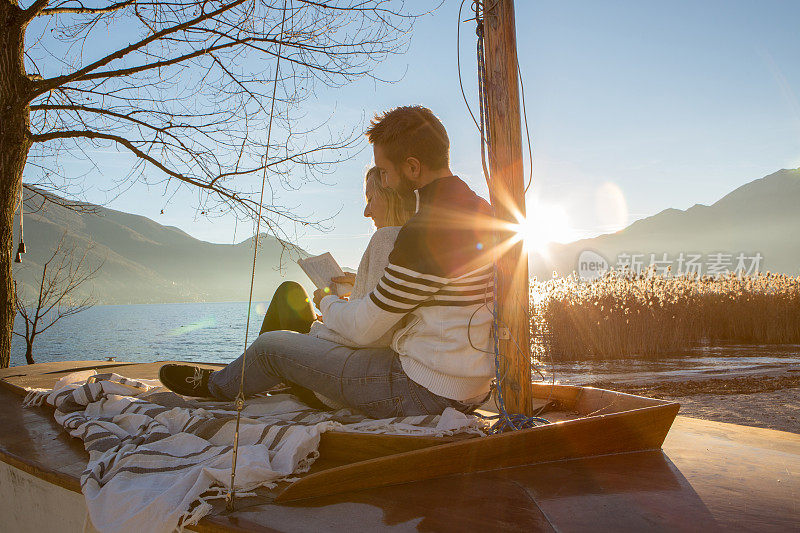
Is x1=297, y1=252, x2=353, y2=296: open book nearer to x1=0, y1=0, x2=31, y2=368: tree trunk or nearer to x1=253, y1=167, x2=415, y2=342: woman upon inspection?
x1=253, y1=167, x2=415, y2=342: woman

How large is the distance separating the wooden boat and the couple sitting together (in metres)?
0.25

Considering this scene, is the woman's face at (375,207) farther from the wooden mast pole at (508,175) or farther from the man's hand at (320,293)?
the wooden mast pole at (508,175)

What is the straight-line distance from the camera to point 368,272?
6.84ft

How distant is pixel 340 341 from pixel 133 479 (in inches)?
32.6

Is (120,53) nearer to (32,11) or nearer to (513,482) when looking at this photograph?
(32,11)

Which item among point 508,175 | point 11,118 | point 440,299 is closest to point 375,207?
point 508,175


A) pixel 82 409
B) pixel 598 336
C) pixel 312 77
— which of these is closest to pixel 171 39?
pixel 312 77

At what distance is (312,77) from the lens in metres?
5.23

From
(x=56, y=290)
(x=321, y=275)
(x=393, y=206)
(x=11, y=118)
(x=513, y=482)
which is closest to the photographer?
(x=513, y=482)

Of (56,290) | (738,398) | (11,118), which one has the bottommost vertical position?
(738,398)

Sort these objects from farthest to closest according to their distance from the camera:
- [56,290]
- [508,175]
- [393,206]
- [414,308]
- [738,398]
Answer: [56,290]
[738,398]
[393,206]
[508,175]
[414,308]

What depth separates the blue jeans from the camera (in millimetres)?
1904

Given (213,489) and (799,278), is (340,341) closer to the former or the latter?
(213,489)

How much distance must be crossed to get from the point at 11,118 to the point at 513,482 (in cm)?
535
